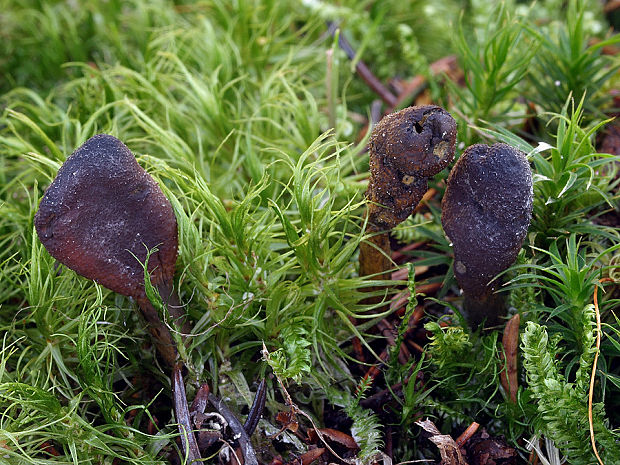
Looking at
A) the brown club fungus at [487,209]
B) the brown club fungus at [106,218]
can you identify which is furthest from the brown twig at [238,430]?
the brown club fungus at [487,209]

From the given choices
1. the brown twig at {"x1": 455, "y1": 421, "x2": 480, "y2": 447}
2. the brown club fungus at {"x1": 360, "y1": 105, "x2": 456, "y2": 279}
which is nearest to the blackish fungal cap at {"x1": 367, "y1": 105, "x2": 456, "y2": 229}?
the brown club fungus at {"x1": 360, "y1": 105, "x2": 456, "y2": 279}

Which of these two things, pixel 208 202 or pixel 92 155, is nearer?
pixel 92 155

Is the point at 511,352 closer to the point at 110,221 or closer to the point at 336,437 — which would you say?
the point at 336,437

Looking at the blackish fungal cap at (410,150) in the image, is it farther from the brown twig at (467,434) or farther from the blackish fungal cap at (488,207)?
the brown twig at (467,434)

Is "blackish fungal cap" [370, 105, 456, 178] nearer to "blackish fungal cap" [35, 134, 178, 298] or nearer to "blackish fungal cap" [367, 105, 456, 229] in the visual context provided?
"blackish fungal cap" [367, 105, 456, 229]

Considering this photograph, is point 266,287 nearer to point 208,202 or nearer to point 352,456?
point 208,202

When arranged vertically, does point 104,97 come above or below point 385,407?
above

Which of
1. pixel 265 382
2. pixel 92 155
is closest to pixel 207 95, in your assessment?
pixel 92 155
